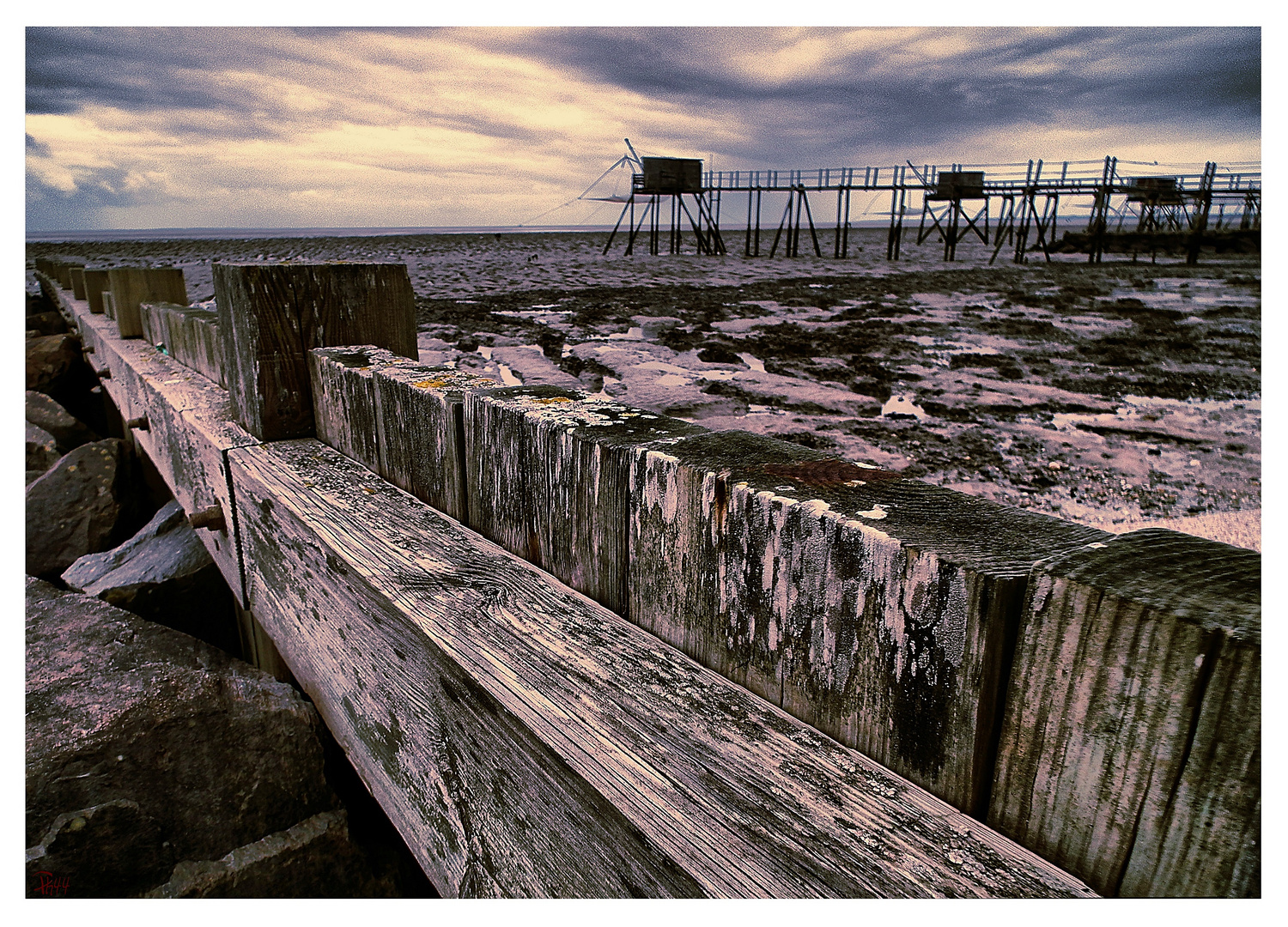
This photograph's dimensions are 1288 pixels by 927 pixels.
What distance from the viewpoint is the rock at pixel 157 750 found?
153 cm

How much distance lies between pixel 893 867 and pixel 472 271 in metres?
22.1

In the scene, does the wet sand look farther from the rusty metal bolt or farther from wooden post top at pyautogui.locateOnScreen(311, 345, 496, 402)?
the rusty metal bolt

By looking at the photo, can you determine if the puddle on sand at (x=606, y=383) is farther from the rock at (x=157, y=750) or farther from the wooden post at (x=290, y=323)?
the rock at (x=157, y=750)

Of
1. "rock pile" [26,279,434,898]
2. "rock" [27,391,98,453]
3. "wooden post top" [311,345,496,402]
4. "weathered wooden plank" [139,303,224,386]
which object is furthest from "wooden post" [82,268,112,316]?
"wooden post top" [311,345,496,402]


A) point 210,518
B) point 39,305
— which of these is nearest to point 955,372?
point 210,518

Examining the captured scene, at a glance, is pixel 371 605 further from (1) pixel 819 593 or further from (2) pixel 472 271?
(2) pixel 472 271

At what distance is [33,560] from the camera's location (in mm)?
3771

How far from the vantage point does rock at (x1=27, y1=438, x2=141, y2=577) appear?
380 cm

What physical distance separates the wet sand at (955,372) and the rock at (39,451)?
10.4 feet

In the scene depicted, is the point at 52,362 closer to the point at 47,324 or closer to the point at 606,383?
the point at 47,324

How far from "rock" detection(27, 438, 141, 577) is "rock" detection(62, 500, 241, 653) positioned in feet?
2.68

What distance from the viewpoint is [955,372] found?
6.88 meters

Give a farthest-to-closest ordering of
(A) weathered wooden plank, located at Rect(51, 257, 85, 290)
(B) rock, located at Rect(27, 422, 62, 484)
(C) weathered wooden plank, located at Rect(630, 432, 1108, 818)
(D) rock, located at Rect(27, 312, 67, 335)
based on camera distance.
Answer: (D) rock, located at Rect(27, 312, 67, 335) < (A) weathered wooden plank, located at Rect(51, 257, 85, 290) < (B) rock, located at Rect(27, 422, 62, 484) < (C) weathered wooden plank, located at Rect(630, 432, 1108, 818)
